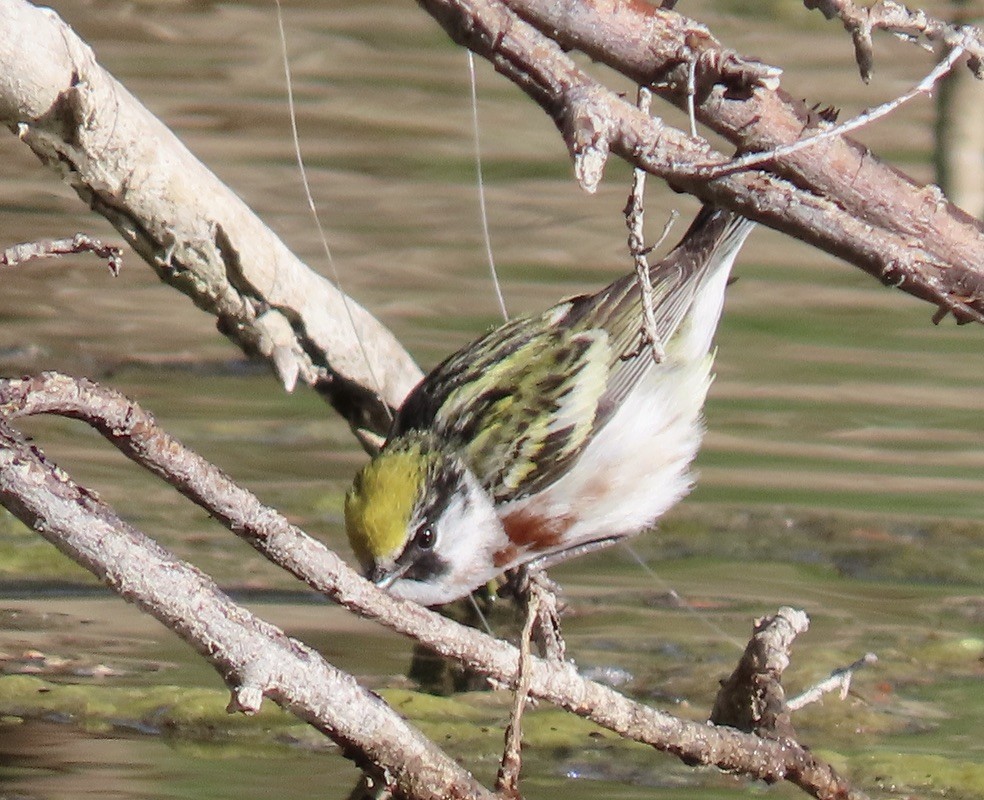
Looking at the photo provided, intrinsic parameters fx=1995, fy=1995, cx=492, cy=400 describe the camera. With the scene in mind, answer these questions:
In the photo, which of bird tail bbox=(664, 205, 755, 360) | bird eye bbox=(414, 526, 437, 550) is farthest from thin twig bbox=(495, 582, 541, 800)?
bird tail bbox=(664, 205, 755, 360)

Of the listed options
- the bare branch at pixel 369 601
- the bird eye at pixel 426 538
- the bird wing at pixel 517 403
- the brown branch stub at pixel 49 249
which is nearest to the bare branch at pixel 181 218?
the bird wing at pixel 517 403

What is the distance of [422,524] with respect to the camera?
5516mm

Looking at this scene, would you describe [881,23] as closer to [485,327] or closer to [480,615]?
[480,615]

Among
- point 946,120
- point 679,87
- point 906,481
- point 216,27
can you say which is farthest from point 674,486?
point 216,27

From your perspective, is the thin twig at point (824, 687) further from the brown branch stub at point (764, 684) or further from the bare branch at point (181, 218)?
the bare branch at point (181, 218)

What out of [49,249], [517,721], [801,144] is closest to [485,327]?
[517,721]

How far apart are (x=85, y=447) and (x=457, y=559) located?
2.04 m

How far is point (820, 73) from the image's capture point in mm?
12875

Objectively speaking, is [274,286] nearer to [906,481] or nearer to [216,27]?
[906,481]

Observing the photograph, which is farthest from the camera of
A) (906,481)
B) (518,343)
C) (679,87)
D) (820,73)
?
(820,73)

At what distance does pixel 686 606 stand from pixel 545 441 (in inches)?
25.6

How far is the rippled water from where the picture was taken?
604 centimetres

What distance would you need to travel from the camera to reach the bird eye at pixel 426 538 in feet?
18.1

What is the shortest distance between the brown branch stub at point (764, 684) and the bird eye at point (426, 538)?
54.7 inches
